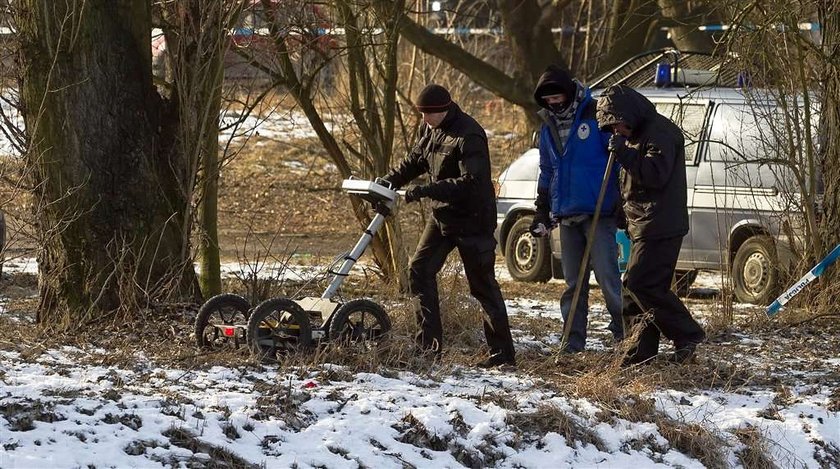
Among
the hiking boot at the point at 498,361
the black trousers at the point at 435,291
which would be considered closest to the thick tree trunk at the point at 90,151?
the black trousers at the point at 435,291

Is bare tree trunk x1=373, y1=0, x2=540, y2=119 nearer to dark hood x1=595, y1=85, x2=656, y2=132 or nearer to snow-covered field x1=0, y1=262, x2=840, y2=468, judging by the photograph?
dark hood x1=595, y1=85, x2=656, y2=132

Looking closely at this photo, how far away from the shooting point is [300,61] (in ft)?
36.5

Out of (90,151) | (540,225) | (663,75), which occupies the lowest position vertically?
(540,225)

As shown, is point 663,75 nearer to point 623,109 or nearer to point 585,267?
point 585,267

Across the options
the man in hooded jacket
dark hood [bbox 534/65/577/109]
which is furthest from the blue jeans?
dark hood [bbox 534/65/577/109]

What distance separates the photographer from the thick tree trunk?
27.1 feet

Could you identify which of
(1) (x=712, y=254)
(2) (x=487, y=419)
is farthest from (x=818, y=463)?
(1) (x=712, y=254)

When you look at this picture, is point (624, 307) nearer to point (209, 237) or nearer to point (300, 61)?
point (209, 237)

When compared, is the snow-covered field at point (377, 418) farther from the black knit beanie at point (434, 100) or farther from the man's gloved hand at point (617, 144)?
the black knit beanie at point (434, 100)

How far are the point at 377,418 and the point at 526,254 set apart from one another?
7058mm

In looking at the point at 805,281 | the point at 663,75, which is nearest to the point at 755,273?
the point at 805,281

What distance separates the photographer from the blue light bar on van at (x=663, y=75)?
40.3 ft

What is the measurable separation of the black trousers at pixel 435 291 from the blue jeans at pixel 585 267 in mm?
659

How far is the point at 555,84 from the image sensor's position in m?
8.26
